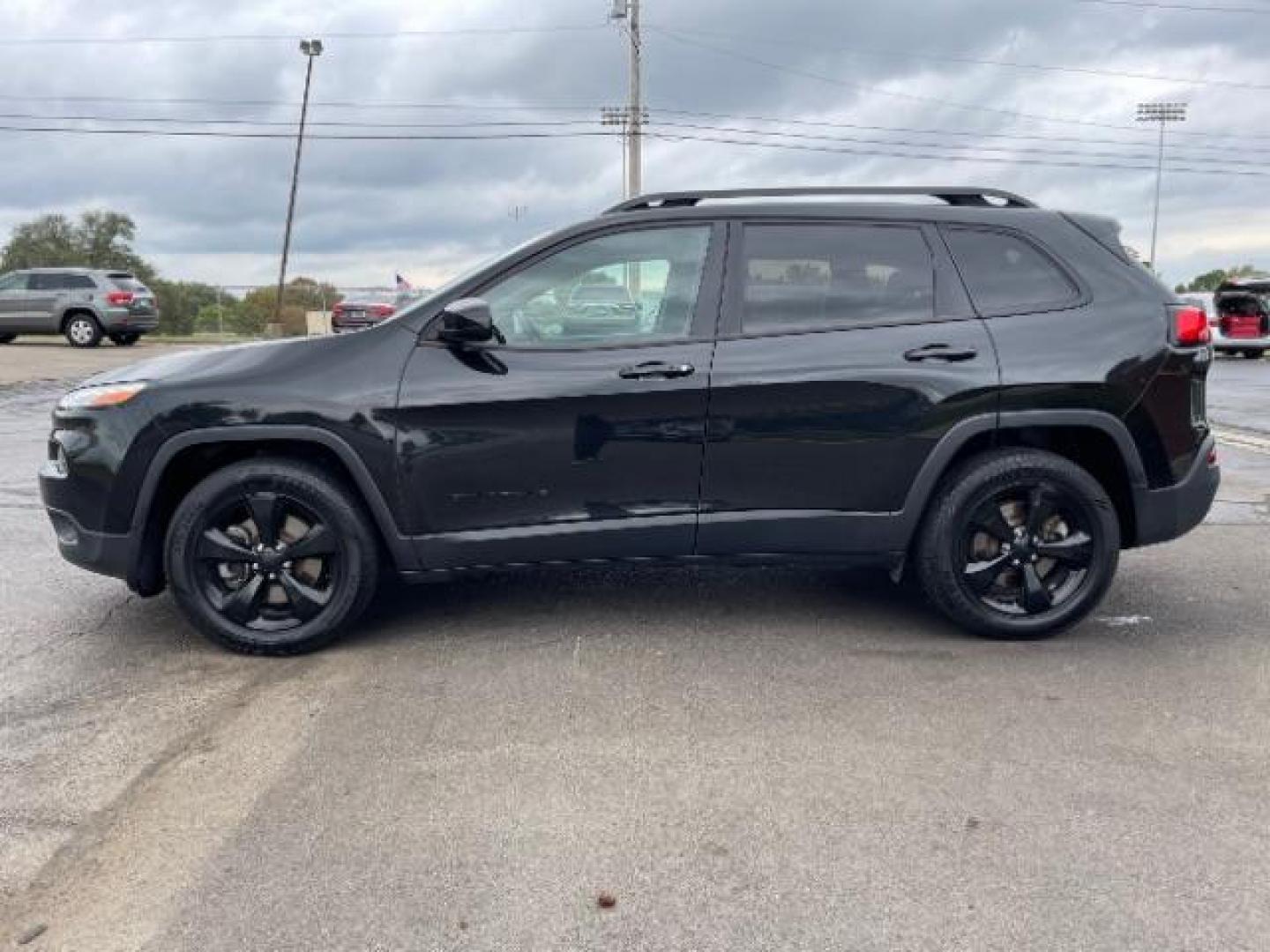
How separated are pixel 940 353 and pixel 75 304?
2428cm

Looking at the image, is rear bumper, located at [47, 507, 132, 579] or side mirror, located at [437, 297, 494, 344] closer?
side mirror, located at [437, 297, 494, 344]

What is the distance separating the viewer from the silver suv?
24.1 metres

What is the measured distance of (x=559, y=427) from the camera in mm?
4113

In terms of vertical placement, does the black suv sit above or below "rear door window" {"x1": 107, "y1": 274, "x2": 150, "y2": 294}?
below

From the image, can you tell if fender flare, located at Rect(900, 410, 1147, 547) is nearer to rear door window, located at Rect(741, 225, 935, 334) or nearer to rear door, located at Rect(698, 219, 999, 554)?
rear door, located at Rect(698, 219, 999, 554)

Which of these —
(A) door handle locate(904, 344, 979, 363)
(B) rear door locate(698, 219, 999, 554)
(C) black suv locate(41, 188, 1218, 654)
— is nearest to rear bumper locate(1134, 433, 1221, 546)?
(C) black suv locate(41, 188, 1218, 654)

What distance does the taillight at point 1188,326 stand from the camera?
4332 mm

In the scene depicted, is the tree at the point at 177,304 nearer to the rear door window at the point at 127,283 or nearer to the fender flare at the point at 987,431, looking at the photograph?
the rear door window at the point at 127,283

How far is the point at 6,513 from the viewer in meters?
6.85

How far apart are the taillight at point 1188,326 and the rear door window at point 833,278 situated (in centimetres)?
97

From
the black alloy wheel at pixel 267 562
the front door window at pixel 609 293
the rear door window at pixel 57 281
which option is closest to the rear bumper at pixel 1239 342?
the front door window at pixel 609 293

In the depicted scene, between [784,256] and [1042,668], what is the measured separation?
1851 millimetres

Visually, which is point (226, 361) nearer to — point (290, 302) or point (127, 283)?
point (127, 283)

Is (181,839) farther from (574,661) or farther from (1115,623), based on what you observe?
(1115,623)
